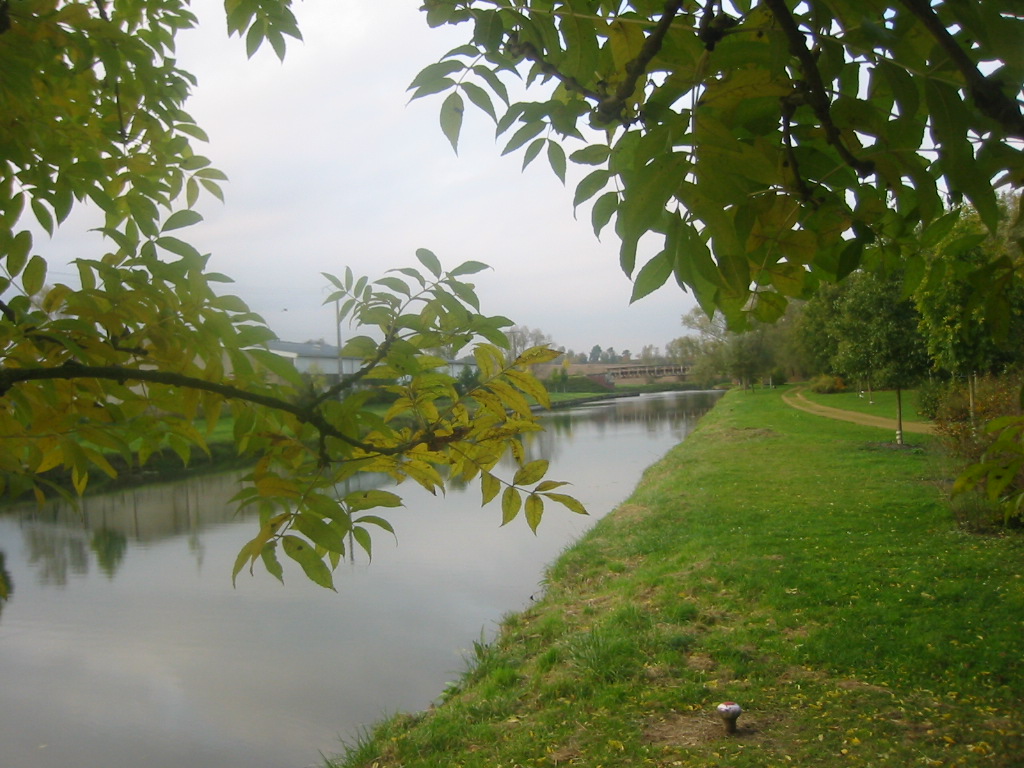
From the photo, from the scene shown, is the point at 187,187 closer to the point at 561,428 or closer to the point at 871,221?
the point at 871,221

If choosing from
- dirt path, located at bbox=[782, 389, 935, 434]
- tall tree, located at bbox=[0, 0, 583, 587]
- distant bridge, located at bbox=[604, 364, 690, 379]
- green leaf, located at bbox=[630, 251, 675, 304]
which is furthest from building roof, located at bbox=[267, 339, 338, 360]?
distant bridge, located at bbox=[604, 364, 690, 379]

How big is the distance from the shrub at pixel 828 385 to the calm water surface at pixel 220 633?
101ft

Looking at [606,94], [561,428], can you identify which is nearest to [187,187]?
[606,94]

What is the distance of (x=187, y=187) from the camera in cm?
245

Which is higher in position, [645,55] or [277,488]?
[645,55]

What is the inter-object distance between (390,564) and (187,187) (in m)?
8.04

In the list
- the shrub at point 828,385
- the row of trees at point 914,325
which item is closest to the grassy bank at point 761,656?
the row of trees at point 914,325

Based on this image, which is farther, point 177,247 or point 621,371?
point 621,371

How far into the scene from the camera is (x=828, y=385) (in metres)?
40.3

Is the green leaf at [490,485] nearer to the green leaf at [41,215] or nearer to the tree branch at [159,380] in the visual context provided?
the tree branch at [159,380]

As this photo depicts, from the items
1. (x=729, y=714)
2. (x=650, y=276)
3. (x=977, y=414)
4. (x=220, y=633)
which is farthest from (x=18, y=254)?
(x=977, y=414)

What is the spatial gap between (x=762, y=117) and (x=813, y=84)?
2.8 inches

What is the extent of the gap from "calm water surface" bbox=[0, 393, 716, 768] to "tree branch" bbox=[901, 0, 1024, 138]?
19.0 feet

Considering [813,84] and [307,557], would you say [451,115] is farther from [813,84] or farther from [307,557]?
[307,557]
